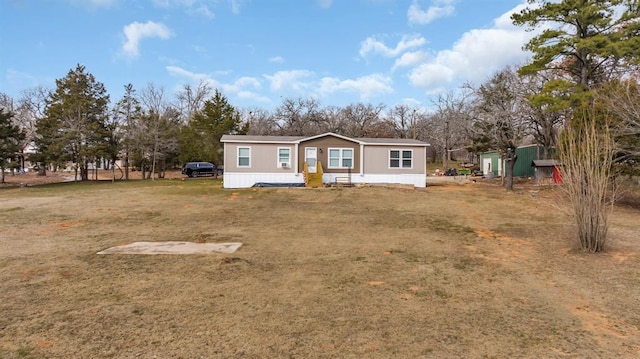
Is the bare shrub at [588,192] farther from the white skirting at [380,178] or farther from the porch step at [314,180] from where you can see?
the white skirting at [380,178]

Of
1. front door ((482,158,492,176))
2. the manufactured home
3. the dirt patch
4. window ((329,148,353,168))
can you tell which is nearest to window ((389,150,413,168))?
the manufactured home

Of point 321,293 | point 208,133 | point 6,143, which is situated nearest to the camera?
point 321,293

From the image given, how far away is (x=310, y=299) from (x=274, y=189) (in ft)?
47.8

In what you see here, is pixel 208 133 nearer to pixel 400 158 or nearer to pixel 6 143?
pixel 6 143

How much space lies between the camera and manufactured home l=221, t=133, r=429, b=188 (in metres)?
20.2

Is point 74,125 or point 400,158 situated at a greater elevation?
point 74,125

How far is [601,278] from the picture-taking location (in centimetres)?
498

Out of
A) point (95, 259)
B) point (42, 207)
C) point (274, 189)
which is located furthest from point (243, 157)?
point (95, 259)

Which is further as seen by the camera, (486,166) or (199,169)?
(199,169)

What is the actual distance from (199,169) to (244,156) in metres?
14.1

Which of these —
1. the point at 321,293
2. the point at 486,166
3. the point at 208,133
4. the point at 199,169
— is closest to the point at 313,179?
the point at 208,133

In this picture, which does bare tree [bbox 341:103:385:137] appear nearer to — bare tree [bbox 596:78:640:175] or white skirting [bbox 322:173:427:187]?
white skirting [bbox 322:173:427:187]

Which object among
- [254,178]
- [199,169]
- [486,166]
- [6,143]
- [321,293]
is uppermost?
[6,143]

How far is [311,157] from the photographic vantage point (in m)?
20.7
